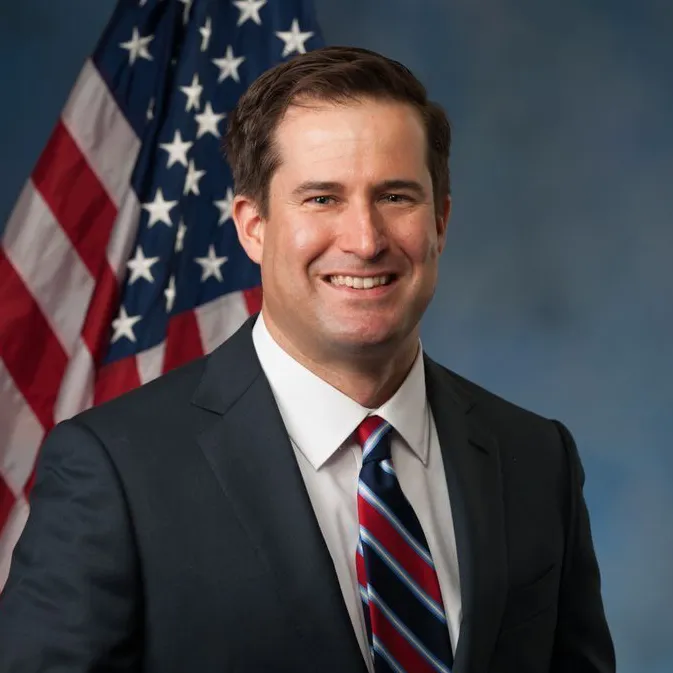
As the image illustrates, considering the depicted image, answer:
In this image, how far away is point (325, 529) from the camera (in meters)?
2.24

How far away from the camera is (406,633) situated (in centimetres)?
219

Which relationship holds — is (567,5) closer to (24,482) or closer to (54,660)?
(24,482)

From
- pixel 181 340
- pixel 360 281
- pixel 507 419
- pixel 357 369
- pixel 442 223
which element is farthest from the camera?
pixel 181 340

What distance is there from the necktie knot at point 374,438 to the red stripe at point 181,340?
4.59ft

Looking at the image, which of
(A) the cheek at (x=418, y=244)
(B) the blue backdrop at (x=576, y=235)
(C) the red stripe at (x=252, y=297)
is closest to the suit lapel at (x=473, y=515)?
(A) the cheek at (x=418, y=244)

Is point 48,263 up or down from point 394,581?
up

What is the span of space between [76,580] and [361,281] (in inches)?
28.6

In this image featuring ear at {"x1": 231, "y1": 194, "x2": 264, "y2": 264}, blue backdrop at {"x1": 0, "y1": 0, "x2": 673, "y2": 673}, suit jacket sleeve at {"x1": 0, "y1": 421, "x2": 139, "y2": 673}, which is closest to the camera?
suit jacket sleeve at {"x1": 0, "y1": 421, "x2": 139, "y2": 673}

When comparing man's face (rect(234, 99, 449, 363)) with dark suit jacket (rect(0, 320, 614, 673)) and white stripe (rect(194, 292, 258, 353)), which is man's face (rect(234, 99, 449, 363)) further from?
white stripe (rect(194, 292, 258, 353))

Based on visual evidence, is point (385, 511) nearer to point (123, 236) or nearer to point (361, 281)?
point (361, 281)

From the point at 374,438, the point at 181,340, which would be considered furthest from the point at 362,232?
the point at 181,340

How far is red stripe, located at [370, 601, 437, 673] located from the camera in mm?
2170

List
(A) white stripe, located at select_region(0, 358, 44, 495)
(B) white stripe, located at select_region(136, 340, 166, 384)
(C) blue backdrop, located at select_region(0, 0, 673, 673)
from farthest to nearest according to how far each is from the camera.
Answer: (C) blue backdrop, located at select_region(0, 0, 673, 673) < (B) white stripe, located at select_region(136, 340, 166, 384) < (A) white stripe, located at select_region(0, 358, 44, 495)

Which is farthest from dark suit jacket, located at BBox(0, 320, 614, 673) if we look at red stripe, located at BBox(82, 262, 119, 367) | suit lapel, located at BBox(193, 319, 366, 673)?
red stripe, located at BBox(82, 262, 119, 367)
